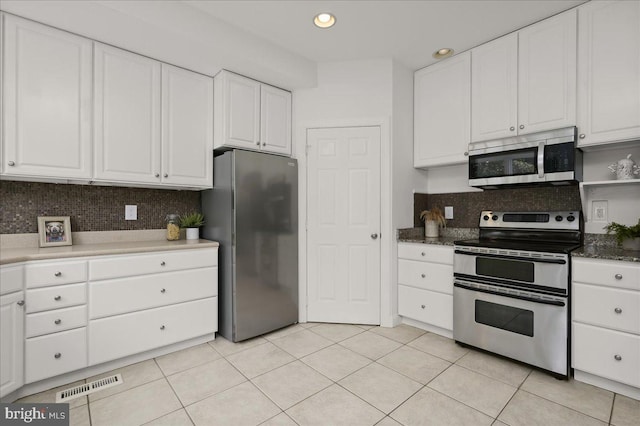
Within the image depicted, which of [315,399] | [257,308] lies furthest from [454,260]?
[257,308]

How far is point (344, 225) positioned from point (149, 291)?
181 centimetres

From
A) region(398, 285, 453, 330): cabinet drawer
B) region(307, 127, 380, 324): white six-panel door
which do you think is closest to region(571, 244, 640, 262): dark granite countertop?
region(398, 285, 453, 330): cabinet drawer

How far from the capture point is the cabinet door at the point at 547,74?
235 centimetres

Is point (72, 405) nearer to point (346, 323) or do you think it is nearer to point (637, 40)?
point (346, 323)

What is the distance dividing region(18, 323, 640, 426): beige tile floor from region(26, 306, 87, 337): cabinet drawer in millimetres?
398

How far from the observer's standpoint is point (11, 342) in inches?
71.7

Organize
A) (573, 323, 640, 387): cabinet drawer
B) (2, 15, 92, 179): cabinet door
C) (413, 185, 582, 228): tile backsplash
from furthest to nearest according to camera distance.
A: 1. (413, 185, 582, 228): tile backsplash
2. (2, 15, 92, 179): cabinet door
3. (573, 323, 640, 387): cabinet drawer

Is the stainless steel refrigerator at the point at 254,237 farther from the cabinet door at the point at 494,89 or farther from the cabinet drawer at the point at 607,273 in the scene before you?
the cabinet drawer at the point at 607,273

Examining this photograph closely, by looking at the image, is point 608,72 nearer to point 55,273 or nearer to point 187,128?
point 187,128

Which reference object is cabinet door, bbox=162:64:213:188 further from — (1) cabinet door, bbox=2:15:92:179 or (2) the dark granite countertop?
(2) the dark granite countertop

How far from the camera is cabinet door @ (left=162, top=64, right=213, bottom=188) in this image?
267 cm

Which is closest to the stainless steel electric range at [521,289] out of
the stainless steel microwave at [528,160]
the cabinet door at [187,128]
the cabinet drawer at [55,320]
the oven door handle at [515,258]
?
the oven door handle at [515,258]

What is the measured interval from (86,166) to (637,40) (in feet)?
13.1

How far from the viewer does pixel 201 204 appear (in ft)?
10.5
